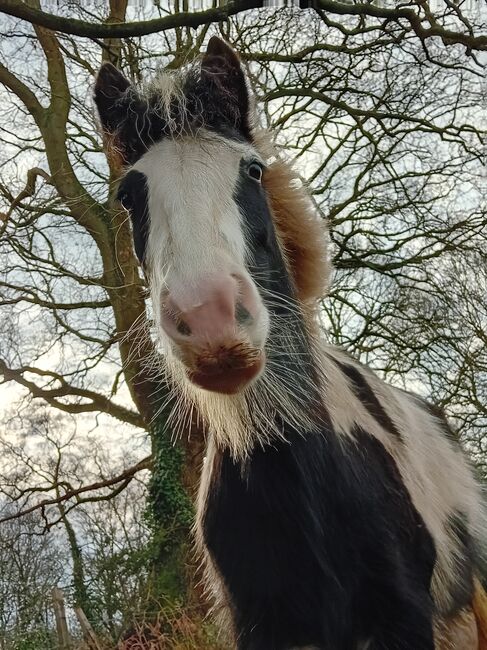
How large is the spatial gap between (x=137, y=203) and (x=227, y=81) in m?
0.88

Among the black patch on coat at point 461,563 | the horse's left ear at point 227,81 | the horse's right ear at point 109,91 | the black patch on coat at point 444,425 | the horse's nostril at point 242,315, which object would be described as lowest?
the black patch on coat at point 461,563

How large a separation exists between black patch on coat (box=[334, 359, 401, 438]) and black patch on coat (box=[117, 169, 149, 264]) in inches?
60.0

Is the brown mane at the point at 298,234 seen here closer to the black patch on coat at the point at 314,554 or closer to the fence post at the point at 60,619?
the black patch on coat at the point at 314,554

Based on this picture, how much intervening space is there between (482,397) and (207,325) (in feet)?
38.9

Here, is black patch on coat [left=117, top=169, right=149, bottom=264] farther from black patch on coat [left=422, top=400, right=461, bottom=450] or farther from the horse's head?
black patch on coat [left=422, top=400, right=461, bottom=450]

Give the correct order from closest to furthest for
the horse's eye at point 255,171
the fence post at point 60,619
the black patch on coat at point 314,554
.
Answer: the black patch on coat at point 314,554 → the horse's eye at point 255,171 → the fence post at point 60,619

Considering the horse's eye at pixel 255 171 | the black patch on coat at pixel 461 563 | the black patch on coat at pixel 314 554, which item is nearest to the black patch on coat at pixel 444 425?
the black patch on coat at pixel 461 563

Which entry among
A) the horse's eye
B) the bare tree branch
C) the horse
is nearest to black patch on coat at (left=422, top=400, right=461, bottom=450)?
the horse

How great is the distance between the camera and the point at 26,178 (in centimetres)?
1252

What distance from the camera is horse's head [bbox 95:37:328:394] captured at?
7.11ft

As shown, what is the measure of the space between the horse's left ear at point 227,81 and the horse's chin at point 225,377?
149 cm

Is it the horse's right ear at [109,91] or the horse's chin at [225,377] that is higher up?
the horse's right ear at [109,91]

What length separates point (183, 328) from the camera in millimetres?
2152

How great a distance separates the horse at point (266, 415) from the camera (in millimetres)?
2604
